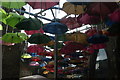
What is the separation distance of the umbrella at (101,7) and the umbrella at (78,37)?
1947 mm

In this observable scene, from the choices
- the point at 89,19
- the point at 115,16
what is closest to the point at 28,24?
the point at 89,19

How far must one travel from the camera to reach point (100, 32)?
6320 millimetres

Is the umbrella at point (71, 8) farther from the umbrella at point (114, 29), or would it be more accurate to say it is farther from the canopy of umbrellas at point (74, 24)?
→ the umbrella at point (114, 29)

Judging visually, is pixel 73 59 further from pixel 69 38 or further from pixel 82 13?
pixel 82 13

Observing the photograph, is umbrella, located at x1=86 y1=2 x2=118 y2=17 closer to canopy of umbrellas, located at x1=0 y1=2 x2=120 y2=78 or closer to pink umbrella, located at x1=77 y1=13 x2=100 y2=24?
canopy of umbrellas, located at x1=0 y1=2 x2=120 y2=78

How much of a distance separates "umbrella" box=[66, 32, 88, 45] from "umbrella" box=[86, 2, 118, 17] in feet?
6.39

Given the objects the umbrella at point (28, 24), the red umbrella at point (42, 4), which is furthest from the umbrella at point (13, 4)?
the umbrella at point (28, 24)

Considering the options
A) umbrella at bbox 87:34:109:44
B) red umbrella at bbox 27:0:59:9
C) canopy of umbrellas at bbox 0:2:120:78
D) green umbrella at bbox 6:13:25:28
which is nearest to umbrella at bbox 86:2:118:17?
canopy of umbrellas at bbox 0:2:120:78

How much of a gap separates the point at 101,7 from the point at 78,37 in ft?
7.36

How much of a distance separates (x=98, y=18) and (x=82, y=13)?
2.13 feet

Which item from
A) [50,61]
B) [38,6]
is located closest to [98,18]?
[38,6]

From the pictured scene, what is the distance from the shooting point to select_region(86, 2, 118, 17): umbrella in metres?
4.82

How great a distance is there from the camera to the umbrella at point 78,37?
6742mm

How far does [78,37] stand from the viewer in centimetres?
693
